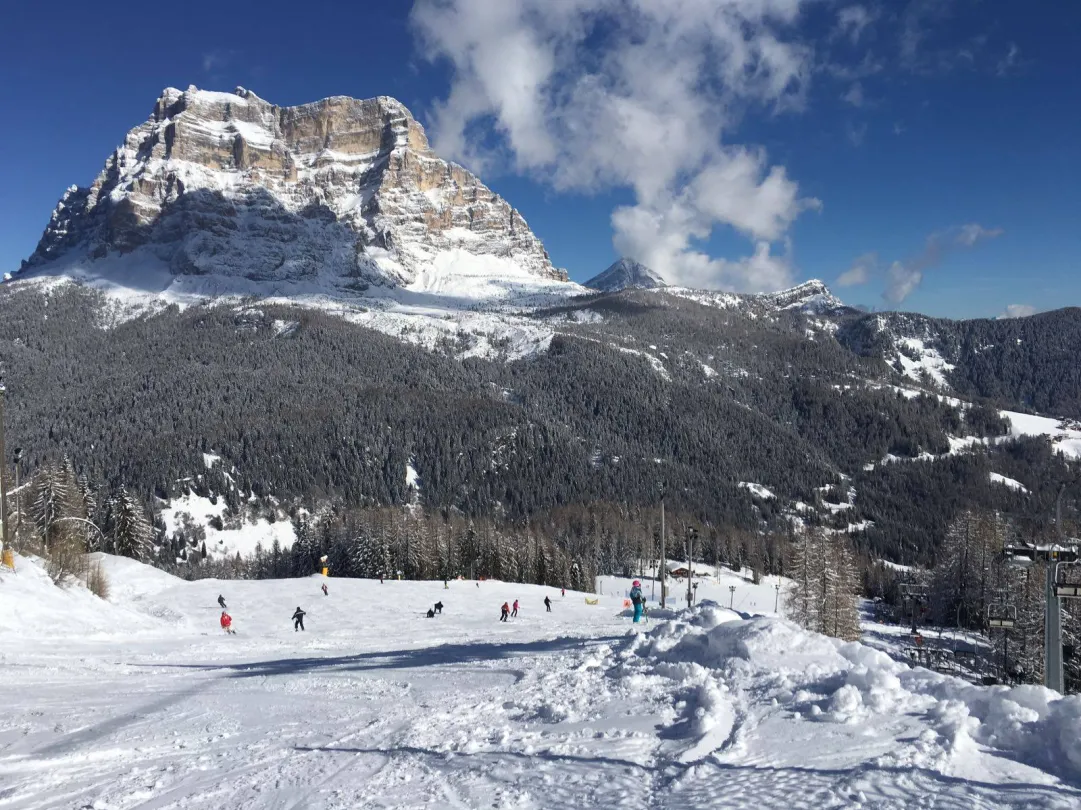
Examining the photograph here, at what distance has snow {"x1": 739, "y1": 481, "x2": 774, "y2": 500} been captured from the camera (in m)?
186

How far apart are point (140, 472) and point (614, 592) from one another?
103 meters

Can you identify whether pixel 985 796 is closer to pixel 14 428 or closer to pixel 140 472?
pixel 140 472

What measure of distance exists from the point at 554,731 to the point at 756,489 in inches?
7520

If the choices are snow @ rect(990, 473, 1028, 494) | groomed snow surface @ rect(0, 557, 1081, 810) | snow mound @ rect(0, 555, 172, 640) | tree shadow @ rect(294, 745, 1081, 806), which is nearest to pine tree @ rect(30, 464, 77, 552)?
snow mound @ rect(0, 555, 172, 640)

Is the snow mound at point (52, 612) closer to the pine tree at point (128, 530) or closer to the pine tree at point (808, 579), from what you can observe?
the pine tree at point (808, 579)

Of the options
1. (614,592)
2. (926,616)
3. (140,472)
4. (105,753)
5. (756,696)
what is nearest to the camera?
(105,753)

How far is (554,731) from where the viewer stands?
33.6ft

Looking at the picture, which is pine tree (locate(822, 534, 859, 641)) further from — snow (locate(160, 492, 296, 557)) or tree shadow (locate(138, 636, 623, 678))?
snow (locate(160, 492, 296, 557))

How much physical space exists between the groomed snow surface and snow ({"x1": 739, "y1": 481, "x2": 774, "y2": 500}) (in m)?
178

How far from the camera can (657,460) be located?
19825cm

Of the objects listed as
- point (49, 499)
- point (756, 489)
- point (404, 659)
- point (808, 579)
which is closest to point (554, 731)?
point (404, 659)

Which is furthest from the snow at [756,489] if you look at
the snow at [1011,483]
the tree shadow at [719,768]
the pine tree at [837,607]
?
the tree shadow at [719,768]

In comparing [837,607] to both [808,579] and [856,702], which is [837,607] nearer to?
[808,579]

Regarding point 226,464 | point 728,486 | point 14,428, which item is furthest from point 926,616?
point 14,428
